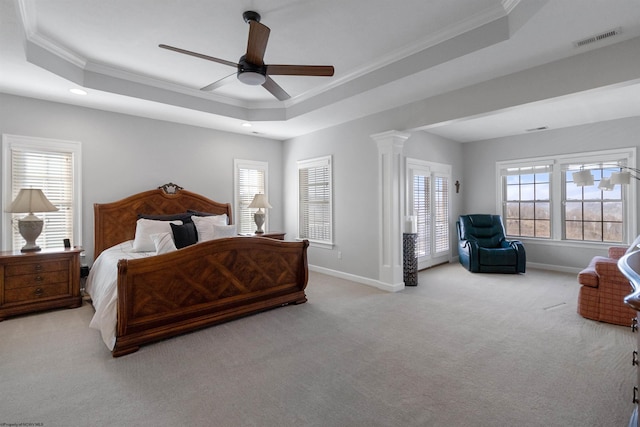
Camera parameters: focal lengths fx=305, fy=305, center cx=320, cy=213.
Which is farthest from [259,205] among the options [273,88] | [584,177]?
[584,177]

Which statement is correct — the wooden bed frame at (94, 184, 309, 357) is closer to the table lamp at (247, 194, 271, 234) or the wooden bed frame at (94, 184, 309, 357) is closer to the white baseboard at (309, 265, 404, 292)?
the white baseboard at (309, 265, 404, 292)

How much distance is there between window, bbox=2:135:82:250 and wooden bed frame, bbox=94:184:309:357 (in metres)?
0.33

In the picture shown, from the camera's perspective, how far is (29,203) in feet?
11.4

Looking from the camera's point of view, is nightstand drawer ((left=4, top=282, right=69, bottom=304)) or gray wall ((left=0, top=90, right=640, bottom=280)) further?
gray wall ((left=0, top=90, right=640, bottom=280))

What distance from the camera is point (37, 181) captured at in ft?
13.0

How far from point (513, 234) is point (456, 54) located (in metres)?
5.04

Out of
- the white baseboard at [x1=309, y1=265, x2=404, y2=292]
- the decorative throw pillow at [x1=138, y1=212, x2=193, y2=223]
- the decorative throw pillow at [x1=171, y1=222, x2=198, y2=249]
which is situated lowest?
the white baseboard at [x1=309, y1=265, x2=404, y2=292]

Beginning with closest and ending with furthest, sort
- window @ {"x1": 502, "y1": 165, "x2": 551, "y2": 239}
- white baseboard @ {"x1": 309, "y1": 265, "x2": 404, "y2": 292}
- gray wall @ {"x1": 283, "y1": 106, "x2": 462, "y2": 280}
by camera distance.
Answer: white baseboard @ {"x1": 309, "y1": 265, "x2": 404, "y2": 292}, gray wall @ {"x1": 283, "y1": 106, "x2": 462, "y2": 280}, window @ {"x1": 502, "y1": 165, "x2": 551, "y2": 239}

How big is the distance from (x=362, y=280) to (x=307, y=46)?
3.41 metres

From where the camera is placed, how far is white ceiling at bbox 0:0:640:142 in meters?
2.51

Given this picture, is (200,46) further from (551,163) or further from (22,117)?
(551,163)

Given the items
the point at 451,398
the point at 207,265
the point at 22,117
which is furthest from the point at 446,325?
the point at 22,117

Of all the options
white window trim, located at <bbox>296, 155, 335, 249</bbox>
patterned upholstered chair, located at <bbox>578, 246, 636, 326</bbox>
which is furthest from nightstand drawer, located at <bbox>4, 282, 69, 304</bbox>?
patterned upholstered chair, located at <bbox>578, 246, 636, 326</bbox>

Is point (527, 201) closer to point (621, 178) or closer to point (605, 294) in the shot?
point (621, 178)
